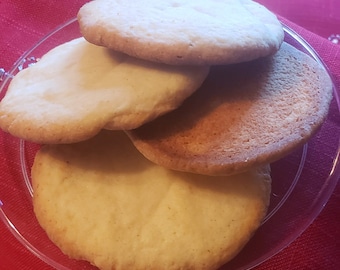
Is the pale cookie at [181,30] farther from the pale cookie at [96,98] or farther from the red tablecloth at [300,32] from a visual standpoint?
the red tablecloth at [300,32]

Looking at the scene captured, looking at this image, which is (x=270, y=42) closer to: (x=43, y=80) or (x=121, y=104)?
(x=121, y=104)

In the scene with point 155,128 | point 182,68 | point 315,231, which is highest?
point 182,68

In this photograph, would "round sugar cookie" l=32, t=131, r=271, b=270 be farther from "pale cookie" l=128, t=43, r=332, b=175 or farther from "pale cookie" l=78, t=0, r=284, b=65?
"pale cookie" l=78, t=0, r=284, b=65

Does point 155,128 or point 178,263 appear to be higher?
point 155,128

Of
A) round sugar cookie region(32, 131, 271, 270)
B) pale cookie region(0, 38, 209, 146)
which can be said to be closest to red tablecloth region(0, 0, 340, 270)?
round sugar cookie region(32, 131, 271, 270)

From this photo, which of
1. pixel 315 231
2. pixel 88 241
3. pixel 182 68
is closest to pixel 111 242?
pixel 88 241

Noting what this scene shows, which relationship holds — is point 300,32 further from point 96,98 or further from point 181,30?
point 96,98
